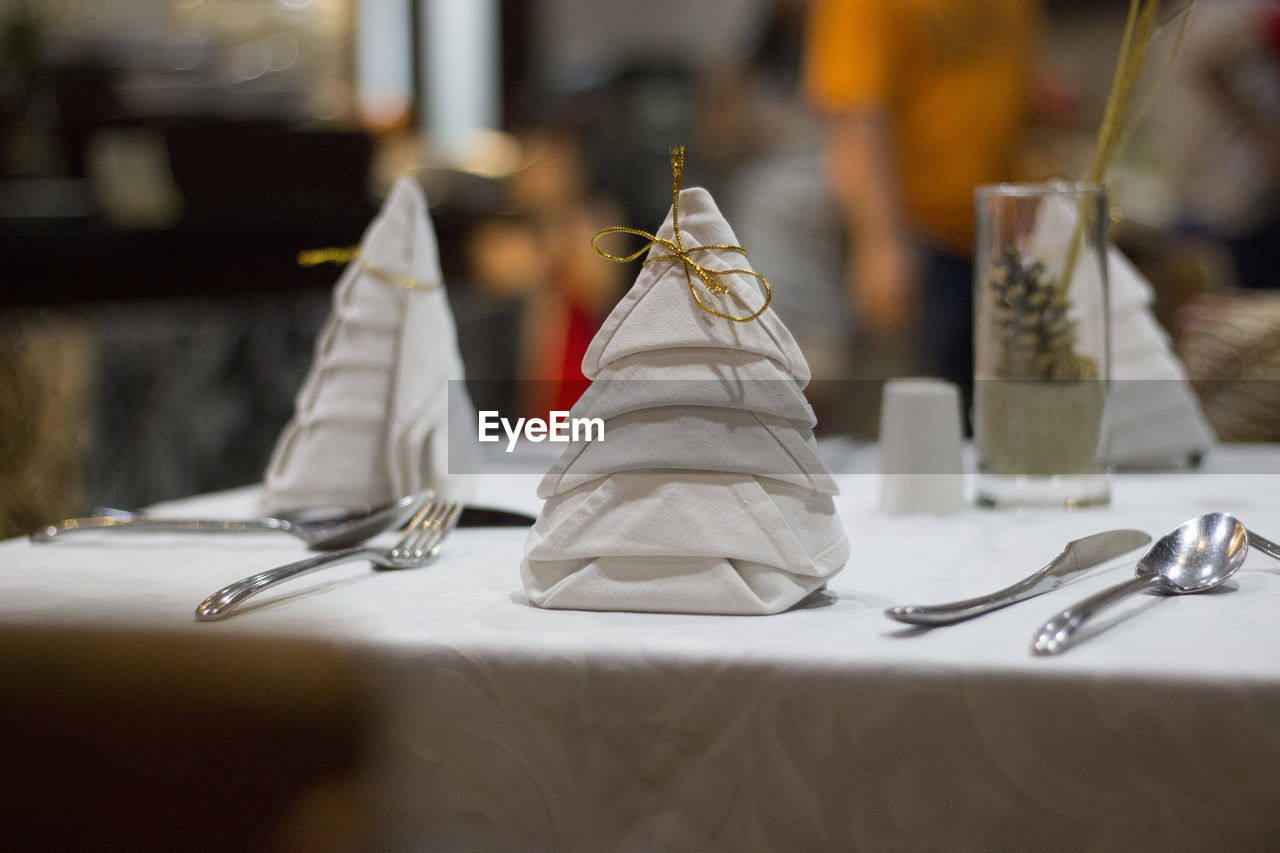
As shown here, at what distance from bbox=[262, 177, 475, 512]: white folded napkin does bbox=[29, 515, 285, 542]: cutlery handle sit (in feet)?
0.24

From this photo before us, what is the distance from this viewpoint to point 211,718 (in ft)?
1.64

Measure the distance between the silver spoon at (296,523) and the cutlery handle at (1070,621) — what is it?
1.36ft

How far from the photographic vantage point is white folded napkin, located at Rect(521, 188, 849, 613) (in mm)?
520

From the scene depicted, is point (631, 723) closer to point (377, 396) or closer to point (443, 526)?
point (443, 526)

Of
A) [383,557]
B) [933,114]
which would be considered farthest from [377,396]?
[933,114]

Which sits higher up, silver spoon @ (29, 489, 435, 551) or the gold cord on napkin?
the gold cord on napkin

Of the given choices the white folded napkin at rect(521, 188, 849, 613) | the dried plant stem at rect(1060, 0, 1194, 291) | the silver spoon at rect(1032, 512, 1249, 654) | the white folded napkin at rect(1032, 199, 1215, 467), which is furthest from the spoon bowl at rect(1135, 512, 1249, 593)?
the white folded napkin at rect(1032, 199, 1215, 467)

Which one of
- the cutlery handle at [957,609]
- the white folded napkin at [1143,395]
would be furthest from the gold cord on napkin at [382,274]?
the white folded napkin at [1143,395]

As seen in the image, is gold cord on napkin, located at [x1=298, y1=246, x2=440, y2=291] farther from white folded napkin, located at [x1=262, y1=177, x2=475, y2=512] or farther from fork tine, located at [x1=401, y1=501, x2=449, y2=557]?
fork tine, located at [x1=401, y1=501, x2=449, y2=557]

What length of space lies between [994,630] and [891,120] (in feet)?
6.07

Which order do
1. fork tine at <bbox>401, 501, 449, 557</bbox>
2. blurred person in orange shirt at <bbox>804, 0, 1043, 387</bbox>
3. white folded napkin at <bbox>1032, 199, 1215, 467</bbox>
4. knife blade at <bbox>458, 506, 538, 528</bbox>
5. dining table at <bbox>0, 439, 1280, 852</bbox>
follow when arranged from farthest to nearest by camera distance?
blurred person in orange shirt at <bbox>804, 0, 1043, 387</bbox> → white folded napkin at <bbox>1032, 199, 1215, 467</bbox> → knife blade at <bbox>458, 506, 538, 528</bbox> → fork tine at <bbox>401, 501, 449, 557</bbox> → dining table at <bbox>0, 439, 1280, 852</bbox>

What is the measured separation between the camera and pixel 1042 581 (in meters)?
0.54

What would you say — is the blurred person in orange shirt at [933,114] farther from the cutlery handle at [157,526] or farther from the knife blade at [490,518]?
the cutlery handle at [157,526]

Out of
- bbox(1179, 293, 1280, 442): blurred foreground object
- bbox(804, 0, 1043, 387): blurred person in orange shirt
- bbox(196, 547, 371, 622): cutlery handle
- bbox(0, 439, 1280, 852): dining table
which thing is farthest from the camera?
bbox(804, 0, 1043, 387): blurred person in orange shirt
